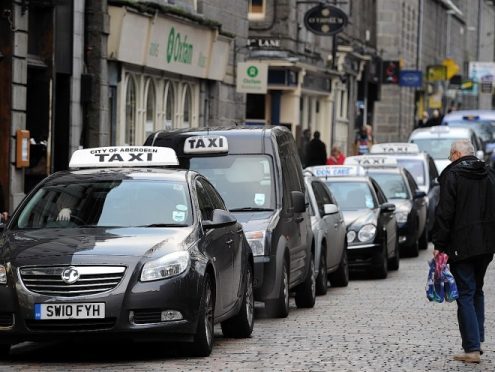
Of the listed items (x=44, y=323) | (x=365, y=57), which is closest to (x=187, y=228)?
(x=44, y=323)

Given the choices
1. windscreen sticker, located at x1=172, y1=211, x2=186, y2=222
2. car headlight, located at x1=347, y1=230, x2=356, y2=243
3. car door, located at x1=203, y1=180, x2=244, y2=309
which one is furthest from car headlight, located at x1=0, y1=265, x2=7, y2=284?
car headlight, located at x1=347, y1=230, x2=356, y2=243

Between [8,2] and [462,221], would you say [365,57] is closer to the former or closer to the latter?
[8,2]

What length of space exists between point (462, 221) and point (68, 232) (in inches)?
118

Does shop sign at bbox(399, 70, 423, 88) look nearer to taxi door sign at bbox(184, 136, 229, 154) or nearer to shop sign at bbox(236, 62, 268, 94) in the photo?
shop sign at bbox(236, 62, 268, 94)

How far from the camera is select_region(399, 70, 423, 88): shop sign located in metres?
60.0

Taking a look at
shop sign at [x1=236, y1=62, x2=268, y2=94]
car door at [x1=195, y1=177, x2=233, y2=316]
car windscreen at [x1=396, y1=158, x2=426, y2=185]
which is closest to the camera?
car door at [x1=195, y1=177, x2=233, y2=316]

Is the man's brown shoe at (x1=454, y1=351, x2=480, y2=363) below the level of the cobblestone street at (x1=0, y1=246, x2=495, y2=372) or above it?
above

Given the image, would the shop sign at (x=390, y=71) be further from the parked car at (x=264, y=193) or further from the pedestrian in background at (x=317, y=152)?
the parked car at (x=264, y=193)

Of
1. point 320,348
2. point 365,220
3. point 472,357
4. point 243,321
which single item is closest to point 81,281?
point 320,348

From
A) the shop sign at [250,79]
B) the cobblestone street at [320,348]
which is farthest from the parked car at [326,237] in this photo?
the shop sign at [250,79]

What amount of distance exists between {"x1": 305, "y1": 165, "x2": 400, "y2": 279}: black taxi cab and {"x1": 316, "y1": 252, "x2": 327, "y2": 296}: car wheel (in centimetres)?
307

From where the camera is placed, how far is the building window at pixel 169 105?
108 feet

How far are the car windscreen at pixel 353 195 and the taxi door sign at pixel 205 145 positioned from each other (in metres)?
6.92

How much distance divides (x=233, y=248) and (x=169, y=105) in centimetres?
1993
